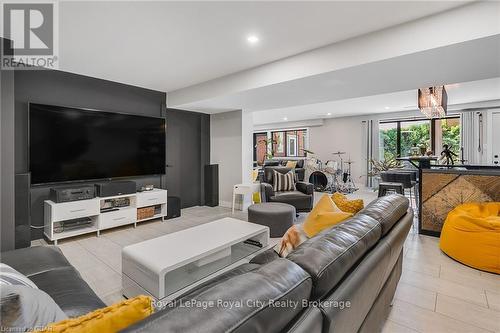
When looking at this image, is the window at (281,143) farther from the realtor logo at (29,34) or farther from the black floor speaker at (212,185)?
the realtor logo at (29,34)

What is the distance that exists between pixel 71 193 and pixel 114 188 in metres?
0.52

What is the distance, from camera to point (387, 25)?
2.31 m

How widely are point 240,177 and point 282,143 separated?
513 centimetres

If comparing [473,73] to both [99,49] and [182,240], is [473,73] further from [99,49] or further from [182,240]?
[99,49]

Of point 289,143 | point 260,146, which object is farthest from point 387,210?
point 260,146

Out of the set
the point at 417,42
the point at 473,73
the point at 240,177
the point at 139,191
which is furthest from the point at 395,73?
the point at 139,191

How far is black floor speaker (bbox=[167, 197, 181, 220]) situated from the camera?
438 centimetres

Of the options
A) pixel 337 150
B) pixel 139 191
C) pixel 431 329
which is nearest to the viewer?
pixel 431 329

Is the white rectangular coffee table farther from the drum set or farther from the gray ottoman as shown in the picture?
the drum set

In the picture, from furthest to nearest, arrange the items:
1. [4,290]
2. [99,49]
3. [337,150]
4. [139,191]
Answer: [337,150] < [139,191] < [99,49] < [4,290]

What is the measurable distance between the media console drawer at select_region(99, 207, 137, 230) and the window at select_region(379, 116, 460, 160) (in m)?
6.79

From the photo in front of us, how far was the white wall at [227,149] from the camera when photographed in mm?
5246

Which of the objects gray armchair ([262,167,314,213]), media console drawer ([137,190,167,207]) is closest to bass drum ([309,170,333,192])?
gray armchair ([262,167,314,213])

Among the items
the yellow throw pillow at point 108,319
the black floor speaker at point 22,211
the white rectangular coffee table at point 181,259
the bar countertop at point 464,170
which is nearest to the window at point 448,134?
the bar countertop at point 464,170
